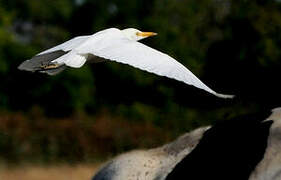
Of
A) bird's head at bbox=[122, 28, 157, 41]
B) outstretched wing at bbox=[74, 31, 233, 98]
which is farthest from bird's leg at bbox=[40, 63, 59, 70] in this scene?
bird's head at bbox=[122, 28, 157, 41]

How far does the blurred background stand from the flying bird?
1383 millimetres

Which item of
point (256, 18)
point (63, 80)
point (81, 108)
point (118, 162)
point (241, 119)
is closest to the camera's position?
point (241, 119)

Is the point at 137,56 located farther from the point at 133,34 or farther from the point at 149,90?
the point at 149,90

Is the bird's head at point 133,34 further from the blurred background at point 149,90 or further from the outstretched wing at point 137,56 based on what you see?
the blurred background at point 149,90

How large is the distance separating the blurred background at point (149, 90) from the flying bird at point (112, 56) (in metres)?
1.38

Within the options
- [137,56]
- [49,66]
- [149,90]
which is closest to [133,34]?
[49,66]

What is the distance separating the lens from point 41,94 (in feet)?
108

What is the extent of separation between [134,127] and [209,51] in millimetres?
4931

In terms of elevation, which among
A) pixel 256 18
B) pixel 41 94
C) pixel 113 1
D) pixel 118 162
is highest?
pixel 118 162

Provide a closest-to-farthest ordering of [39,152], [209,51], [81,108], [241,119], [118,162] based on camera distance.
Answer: [241,119]
[118,162]
[39,152]
[209,51]
[81,108]

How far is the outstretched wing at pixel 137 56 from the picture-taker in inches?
295

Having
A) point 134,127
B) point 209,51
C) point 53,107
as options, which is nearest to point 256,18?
point 134,127

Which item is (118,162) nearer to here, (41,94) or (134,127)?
(134,127)

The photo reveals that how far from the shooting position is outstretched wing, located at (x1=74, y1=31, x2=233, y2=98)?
24.6 ft
